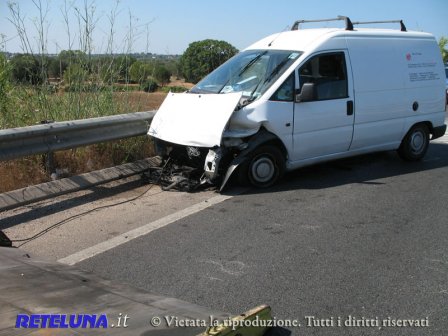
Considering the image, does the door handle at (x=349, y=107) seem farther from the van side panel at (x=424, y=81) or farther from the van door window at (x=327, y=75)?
the van side panel at (x=424, y=81)

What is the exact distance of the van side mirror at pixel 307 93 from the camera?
21.7ft

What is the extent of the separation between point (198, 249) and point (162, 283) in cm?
75

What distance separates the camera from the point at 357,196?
6426 millimetres

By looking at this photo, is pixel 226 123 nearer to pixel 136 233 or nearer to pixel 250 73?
pixel 250 73

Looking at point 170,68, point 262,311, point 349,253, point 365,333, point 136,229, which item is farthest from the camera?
point 170,68

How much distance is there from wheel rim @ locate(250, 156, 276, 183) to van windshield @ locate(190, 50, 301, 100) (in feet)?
2.68

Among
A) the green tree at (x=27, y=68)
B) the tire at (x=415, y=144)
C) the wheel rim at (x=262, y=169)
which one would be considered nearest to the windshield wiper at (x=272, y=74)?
the wheel rim at (x=262, y=169)

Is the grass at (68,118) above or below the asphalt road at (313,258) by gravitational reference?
above

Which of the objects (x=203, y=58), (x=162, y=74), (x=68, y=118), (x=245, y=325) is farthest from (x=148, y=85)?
(x=245, y=325)

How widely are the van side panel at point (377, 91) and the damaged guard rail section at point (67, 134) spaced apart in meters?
3.11

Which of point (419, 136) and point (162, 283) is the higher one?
point (419, 136)

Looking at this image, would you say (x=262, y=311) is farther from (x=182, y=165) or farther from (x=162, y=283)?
(x=182, y=165)

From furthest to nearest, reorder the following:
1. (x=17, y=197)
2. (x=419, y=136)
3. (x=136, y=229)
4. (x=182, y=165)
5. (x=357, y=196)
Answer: (x=419, y=136), (x=182, y=165), (x=357, y=196), (x=17, y=197), (x=136, y=229)

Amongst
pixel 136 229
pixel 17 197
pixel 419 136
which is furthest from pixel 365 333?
pixel 419 136
